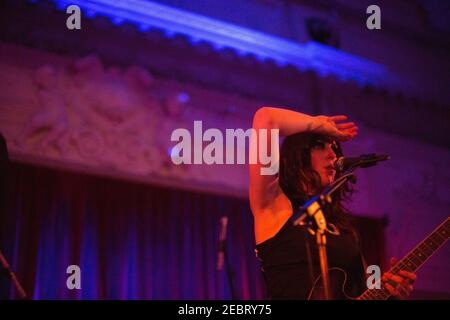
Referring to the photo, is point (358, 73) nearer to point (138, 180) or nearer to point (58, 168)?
point (138, 180)

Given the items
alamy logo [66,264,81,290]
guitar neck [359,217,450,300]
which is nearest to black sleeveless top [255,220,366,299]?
guitar neck [359,217,450,300]

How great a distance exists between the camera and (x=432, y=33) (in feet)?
23.9

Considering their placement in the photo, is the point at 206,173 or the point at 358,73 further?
the point at 358,73

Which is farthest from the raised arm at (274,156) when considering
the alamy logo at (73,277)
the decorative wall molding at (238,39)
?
the decorative wall molding at (238,39)

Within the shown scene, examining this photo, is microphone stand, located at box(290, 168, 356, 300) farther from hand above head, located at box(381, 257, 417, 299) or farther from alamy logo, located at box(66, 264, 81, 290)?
alamy logo, located at box(66, 264, 81, 290)

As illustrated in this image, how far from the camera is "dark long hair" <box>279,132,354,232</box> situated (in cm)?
230

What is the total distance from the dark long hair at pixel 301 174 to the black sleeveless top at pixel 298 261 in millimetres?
134

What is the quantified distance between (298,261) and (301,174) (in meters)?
0.38

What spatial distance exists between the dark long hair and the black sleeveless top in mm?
134

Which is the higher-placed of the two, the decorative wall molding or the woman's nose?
the decorative wall molding
